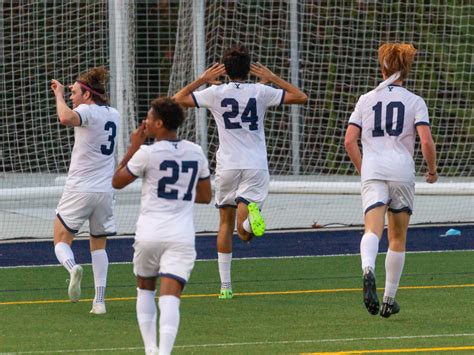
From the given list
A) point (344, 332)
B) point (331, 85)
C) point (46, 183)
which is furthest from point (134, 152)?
point (331, 85)

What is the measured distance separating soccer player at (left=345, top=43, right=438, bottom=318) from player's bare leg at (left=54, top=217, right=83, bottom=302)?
2238 millimetres

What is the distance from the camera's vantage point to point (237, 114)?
1077 centimetres

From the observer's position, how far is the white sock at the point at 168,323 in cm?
743

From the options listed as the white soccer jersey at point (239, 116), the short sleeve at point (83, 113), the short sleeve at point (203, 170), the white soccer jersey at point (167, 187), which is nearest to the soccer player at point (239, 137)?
the white soccer jersey at point (239, 116)

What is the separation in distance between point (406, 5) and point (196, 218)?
4.59 m

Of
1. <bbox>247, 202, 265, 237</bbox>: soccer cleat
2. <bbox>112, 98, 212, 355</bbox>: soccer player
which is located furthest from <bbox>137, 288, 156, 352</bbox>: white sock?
<bbox>247, 202, 265, 237</bbox>: soccer cleat

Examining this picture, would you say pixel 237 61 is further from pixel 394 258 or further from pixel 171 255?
pixel 171 255

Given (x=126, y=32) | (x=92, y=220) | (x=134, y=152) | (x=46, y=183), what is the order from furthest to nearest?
(x=46, y=183) → (x=126, y=32) → (x=92, y=220) → (x=134, y=152)

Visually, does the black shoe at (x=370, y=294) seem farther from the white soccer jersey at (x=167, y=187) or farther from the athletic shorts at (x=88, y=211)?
the athletic shorts at (x=88, y=211)

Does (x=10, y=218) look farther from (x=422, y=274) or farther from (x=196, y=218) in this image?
(x=422, y=274)

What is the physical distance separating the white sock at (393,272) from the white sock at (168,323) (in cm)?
259

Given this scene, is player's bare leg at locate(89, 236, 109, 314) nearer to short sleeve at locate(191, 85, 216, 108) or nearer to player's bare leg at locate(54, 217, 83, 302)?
player's bare leg at locate(54, 217, 83, 302)

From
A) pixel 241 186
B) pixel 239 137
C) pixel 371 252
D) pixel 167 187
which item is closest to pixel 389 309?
pixel 371 252

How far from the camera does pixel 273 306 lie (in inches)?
412
